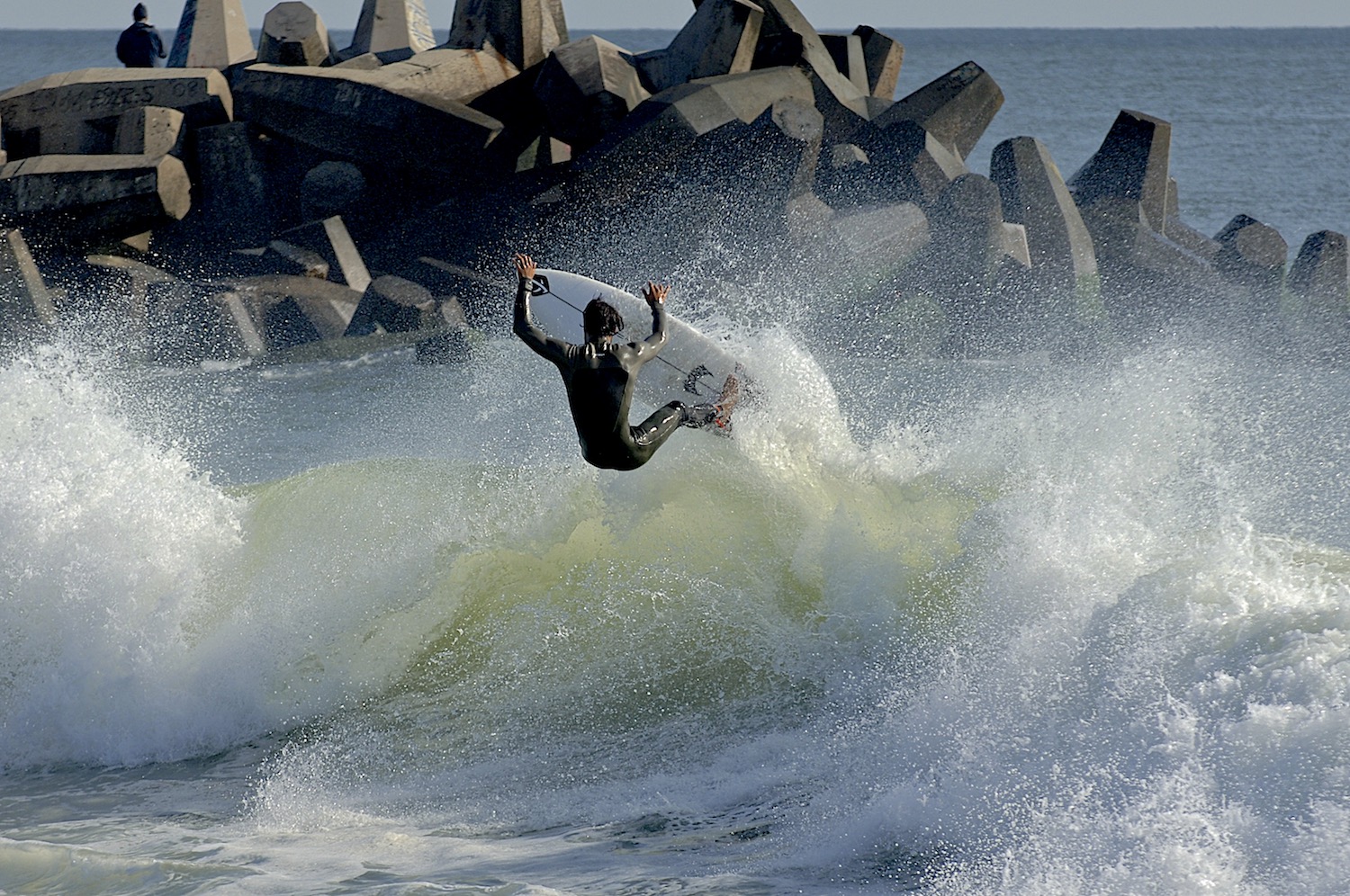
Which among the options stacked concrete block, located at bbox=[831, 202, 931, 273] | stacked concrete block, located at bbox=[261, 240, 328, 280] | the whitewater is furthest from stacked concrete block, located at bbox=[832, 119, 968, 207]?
stacked concrete block, located at bbox=[261, 240, 328, 280]

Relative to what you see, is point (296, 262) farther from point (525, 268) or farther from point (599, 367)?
point (599, 367)

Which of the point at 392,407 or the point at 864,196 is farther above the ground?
the point at 864,196

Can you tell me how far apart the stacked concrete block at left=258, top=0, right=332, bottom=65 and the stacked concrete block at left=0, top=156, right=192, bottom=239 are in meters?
2.99

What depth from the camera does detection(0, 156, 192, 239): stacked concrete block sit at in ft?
46.4

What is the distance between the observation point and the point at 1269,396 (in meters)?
12.1

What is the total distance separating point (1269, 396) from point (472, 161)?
28.7ft

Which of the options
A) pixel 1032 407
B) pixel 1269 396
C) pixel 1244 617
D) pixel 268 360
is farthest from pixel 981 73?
pixel 1244 617

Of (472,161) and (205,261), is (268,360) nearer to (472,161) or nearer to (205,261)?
(205,261)

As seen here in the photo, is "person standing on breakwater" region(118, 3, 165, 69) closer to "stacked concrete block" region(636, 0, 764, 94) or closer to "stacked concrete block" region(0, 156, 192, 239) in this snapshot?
"stacked concrete block" region(0, 156, 192, 239)

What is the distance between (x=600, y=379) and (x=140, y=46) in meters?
16.1

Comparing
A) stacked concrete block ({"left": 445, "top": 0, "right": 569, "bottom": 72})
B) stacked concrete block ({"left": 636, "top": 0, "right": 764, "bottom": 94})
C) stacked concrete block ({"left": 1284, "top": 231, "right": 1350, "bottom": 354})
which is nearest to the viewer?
stacked concrete block ({"left": 1284, "top": 231, "right": 1350, "bottom": 354})

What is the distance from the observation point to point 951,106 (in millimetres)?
15297

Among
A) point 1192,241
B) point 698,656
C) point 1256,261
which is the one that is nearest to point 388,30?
point 1192,241

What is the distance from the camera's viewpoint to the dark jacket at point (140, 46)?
19.3 metres
